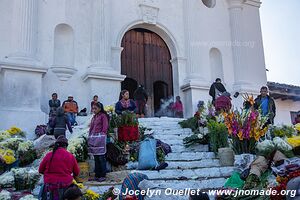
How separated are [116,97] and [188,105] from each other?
366 cm

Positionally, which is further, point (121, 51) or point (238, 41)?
point (238, 41)

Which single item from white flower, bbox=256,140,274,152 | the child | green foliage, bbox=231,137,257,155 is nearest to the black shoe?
green foliage, bbox=231,137,257,155

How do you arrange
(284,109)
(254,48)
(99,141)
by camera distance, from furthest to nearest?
(284,109), (254,48), (99,141)

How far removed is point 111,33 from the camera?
14.5m

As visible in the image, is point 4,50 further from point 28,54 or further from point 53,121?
point 53,121

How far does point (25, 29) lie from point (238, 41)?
34.4 ft

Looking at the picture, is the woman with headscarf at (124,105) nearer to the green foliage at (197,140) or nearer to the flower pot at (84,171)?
the green foliage at (197,140)

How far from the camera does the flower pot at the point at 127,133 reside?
29.0 ft

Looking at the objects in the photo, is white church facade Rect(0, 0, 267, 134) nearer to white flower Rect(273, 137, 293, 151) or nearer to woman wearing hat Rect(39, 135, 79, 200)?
woman wearing hat Rect(39, 135, 79, 200)

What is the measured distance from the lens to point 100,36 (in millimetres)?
13969

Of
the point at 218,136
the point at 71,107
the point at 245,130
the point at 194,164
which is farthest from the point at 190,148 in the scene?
the point at 71,107

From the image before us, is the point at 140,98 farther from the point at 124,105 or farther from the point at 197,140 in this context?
the point at 197,140

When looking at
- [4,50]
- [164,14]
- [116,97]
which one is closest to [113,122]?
[116,97]

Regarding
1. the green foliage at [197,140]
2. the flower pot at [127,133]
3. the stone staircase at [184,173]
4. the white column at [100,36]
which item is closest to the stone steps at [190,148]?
the stone staircase at [184,173]
